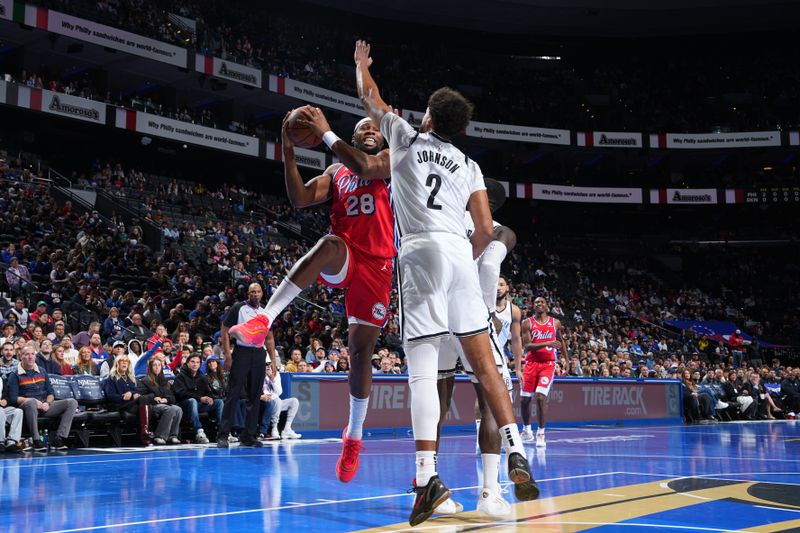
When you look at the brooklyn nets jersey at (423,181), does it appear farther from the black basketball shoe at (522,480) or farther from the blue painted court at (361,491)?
the blue painted court at (361,491)

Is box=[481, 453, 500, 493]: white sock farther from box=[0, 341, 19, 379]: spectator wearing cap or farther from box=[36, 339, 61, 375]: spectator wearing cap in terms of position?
box=[36, 339, 61, 375]: spectator wearing cap

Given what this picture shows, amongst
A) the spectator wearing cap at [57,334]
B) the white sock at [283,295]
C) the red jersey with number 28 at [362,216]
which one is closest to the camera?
the white sock at [283,295]

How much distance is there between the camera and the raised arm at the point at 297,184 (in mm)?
5191

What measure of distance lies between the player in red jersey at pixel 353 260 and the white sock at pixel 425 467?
1079mm

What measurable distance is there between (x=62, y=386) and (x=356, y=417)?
6.49m

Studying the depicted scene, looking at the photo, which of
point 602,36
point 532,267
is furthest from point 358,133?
point 602,36

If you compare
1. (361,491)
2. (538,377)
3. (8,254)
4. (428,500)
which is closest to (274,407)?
(538,377)

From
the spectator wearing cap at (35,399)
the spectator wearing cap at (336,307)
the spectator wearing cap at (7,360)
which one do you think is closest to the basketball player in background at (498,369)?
the spectator wearing cap at (35,399)

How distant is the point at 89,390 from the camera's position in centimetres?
1093

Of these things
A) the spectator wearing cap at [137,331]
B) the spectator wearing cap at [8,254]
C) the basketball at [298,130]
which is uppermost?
the spectator wearing cap at [8,254]

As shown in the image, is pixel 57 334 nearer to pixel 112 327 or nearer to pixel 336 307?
pixel 112 327

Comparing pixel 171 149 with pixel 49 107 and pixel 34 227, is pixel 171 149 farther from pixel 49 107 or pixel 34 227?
pixel 34 227

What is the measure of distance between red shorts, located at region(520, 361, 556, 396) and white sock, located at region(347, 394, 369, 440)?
646 centimetres

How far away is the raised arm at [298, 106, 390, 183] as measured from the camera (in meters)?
4.79
